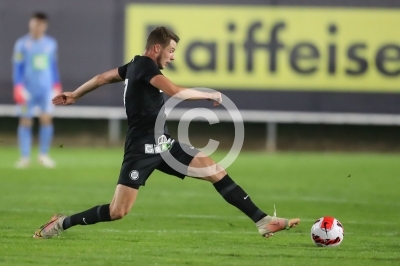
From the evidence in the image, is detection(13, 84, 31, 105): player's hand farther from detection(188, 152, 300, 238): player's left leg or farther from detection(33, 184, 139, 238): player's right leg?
detection(188, 152, 300, 238): player's left leg

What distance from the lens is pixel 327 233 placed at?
8.16 m

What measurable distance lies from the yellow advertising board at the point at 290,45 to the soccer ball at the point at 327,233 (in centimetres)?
1203

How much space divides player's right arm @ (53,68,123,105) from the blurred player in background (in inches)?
314

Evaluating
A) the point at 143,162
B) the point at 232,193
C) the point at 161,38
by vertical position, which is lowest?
the point at 232,193

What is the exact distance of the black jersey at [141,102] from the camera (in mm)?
8008

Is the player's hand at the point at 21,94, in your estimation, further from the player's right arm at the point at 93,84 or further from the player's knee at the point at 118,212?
the player's knee at the point at 118,212

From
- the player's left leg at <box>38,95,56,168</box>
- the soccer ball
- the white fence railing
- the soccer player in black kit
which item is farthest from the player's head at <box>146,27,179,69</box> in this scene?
the white fence railing

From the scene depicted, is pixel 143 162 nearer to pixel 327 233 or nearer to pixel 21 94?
pixel 327 233

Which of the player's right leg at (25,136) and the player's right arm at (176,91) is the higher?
the player's right arm at (176,91)

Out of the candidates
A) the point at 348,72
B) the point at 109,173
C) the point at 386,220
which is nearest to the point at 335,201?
the point at 386,220

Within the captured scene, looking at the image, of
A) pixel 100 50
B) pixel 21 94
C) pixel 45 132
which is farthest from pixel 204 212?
pixel 100 50

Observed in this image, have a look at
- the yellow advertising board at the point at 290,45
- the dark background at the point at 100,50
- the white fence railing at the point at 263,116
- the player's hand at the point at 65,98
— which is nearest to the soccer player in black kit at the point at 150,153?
the player's hand at the point at 65,98

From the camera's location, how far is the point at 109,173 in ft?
51.6

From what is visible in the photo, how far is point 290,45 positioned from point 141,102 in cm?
1244
